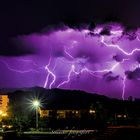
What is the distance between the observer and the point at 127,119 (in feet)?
158

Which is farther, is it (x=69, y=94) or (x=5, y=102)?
(x=69, y=94)

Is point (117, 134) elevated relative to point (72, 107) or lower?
lower

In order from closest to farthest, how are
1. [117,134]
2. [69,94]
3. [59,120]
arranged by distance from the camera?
1. [117,134]
2. [59,120]
3. [69,94]

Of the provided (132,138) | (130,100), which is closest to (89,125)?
(132,138)

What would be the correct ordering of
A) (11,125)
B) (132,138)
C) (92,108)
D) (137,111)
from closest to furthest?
(132,138)
(11,125)
(137,111)
(92,108)

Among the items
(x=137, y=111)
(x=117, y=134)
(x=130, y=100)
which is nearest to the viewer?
(x=117, y=134)

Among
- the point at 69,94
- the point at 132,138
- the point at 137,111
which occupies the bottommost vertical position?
the point at 132,138

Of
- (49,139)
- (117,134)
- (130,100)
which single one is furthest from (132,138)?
(130,100)

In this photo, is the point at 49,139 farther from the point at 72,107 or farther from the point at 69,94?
the point at 69,94

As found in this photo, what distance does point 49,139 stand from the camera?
30438 millimetres

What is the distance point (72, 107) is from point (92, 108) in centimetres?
1225

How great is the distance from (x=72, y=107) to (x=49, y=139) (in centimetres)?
4045

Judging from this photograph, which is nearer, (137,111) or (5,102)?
(5,102)

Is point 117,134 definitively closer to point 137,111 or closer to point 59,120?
point 59,120
